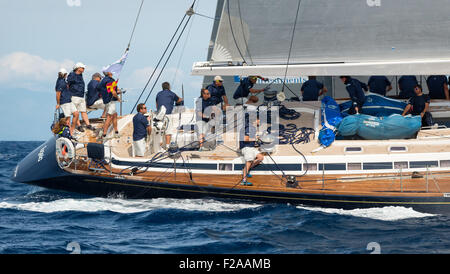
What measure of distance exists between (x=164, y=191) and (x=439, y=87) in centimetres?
592

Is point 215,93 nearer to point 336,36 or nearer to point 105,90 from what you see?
point 105,90

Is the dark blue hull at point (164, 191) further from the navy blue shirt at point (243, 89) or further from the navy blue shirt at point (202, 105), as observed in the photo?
the navy blue shirt at point (243, 89)

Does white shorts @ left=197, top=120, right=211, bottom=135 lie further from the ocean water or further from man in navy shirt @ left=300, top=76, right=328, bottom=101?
man in navy shirt @ left=300, top=76, right=328, bottom=101

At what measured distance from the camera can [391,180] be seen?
33.2 ft

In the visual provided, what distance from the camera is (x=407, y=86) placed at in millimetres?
12445

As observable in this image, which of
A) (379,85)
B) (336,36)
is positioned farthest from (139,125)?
(379,85)

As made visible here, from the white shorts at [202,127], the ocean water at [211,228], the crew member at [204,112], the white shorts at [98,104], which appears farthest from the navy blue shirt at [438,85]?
the white shorts at [98,104]

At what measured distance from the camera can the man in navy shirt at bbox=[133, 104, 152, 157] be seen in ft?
38.6

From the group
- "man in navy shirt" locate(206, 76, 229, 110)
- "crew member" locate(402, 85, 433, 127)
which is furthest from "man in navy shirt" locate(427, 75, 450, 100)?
"man in navy shirt" locate(206, 76, 229, 110)

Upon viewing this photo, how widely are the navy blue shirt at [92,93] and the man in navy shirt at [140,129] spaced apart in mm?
2033

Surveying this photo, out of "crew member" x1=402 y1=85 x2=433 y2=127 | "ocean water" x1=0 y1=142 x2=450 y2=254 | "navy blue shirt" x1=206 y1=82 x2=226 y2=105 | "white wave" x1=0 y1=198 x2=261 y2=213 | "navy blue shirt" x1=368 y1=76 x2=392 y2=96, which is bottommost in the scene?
"ocean water" x1=0 y1=142 x2=450 y2=254

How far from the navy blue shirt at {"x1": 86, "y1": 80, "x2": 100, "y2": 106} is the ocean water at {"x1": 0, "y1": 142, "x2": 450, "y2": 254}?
110 inches
